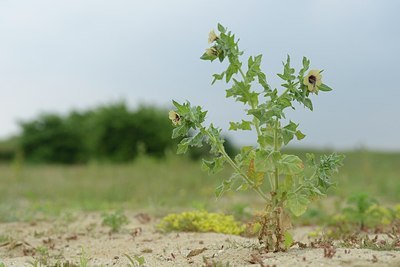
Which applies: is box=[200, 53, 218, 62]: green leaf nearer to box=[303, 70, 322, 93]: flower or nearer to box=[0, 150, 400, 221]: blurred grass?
box=[303, 70, 322, 93]: flower

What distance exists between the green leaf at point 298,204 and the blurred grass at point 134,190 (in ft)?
10.9

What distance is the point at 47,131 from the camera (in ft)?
91.1

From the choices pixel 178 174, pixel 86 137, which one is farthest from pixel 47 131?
pixel 178 174

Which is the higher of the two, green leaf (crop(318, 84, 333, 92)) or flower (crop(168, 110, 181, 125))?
green leaf (crop(318, 84, 333, 92))

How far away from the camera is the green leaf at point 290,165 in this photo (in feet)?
13.1

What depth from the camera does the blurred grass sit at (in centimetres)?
887

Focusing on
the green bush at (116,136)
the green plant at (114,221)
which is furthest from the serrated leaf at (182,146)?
the green bush at (116,136)

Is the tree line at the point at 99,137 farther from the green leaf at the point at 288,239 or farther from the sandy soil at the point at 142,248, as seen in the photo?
the green leaf at the point at 288,239

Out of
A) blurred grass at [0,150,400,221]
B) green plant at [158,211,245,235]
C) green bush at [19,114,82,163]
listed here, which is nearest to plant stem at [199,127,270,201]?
green plant at [158,211,245,235]

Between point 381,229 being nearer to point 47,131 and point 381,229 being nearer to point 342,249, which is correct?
point 342,249

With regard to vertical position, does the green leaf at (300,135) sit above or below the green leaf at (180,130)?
below

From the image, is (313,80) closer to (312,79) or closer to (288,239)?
(312,79)

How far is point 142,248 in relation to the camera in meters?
5.34

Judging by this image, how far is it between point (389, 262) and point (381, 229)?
2920 mm
